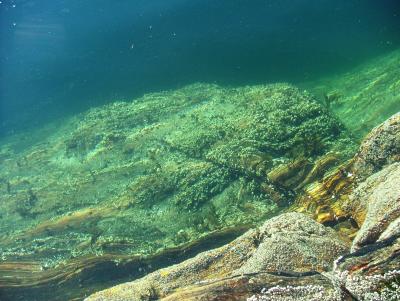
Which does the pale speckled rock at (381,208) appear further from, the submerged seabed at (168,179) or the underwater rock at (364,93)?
the underwater rock at (364,93)

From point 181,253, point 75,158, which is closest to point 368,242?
point 181,253

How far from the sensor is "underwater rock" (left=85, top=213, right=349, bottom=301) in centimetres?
278

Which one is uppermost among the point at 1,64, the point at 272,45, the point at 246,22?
the point at 1,64

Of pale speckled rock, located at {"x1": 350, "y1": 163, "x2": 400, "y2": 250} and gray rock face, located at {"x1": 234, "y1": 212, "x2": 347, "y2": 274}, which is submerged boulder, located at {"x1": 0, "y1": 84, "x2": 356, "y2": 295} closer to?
gray rock face, located at {"x1": 234, "y1": 212, "x2": 347, "y2": 274}

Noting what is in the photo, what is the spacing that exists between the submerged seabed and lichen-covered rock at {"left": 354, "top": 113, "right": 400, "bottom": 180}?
0.85 meters

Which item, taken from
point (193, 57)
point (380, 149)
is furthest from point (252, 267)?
point (193, 57)

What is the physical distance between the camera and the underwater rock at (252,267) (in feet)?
9.13

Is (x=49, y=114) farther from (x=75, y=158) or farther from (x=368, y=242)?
(x=368, y=242)

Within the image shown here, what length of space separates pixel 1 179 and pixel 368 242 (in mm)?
11122

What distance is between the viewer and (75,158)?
10.9 m

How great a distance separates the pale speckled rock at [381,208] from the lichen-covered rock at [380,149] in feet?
2.01

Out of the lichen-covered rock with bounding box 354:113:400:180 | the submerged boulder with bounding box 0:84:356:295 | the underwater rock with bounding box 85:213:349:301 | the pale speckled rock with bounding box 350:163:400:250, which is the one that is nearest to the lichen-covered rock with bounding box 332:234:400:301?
the underwater rock with bounding box 85:213:349:301

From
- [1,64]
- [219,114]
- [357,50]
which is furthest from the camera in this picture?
[1,64]

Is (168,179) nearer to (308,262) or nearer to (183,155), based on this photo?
(183,155)
